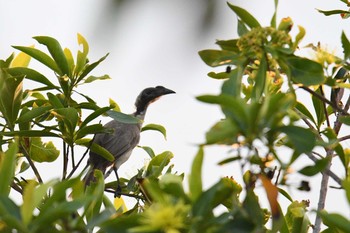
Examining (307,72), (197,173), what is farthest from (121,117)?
(197,173)

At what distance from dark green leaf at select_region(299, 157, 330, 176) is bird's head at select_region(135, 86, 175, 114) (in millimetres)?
6314

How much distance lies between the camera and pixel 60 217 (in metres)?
1.99

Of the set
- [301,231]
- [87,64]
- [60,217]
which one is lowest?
[301,231]

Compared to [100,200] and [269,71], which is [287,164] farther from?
[100,200]

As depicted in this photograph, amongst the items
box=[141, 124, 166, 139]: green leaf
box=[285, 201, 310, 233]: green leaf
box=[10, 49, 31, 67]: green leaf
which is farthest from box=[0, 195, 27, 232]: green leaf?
box=[141, 124, 166, 139]: green leaf

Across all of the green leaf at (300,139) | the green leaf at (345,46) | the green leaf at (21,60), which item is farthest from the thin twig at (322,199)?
the green leaf at (21,60)

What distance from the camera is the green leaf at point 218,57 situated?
249 centimetres

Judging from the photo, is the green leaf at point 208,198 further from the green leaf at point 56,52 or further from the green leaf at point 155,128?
the green leaf at point 155,128

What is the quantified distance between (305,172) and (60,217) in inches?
25.1

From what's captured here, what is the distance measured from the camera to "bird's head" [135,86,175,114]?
8500 mm

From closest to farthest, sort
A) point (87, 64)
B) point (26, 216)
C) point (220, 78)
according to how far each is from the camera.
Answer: point (26, 216), point (220, 78), point (87, 64)

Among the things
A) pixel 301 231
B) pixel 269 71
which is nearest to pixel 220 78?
pixel 301 231

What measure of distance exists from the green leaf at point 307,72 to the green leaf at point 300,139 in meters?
0.34

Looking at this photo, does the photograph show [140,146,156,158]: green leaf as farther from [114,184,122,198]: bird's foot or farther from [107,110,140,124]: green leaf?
[107,110,140,124]: green leaf
